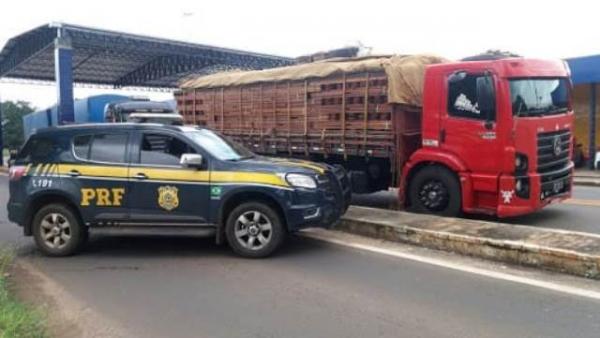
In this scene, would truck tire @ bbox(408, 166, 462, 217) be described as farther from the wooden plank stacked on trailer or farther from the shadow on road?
the shadow on road

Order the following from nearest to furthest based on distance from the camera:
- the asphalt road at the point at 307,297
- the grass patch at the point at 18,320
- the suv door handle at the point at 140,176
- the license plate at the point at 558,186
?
1. the grass patch at the point at 18,320
2. the asphalt road at the point at 307,297
3. the suv door handle at the point at 140,176
4. the license plate at the point at 558,186

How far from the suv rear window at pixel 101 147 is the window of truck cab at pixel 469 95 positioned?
15.5 feet

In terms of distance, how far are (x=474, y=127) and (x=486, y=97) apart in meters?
0.49

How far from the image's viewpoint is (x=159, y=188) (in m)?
7.64

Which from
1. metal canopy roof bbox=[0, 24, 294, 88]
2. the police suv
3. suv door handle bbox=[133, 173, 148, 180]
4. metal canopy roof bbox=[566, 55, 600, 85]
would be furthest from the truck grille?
metal canopy roof bbox=[0, 24, 294, 88]

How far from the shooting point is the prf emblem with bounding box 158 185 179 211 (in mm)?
7617

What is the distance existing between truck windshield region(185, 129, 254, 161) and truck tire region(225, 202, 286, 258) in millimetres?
733

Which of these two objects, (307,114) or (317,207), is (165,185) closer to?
(317,207)

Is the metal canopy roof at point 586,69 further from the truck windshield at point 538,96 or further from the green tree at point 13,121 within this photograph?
the green tree at point 13,121

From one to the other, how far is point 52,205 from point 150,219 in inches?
52.7

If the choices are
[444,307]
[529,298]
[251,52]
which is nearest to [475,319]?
[444,307]

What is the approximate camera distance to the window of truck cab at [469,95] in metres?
8.70

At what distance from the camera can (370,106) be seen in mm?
10188

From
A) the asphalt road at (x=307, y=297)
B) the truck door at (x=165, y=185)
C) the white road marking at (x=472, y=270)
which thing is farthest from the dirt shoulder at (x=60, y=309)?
the white road marking at (x=472, y=270)
